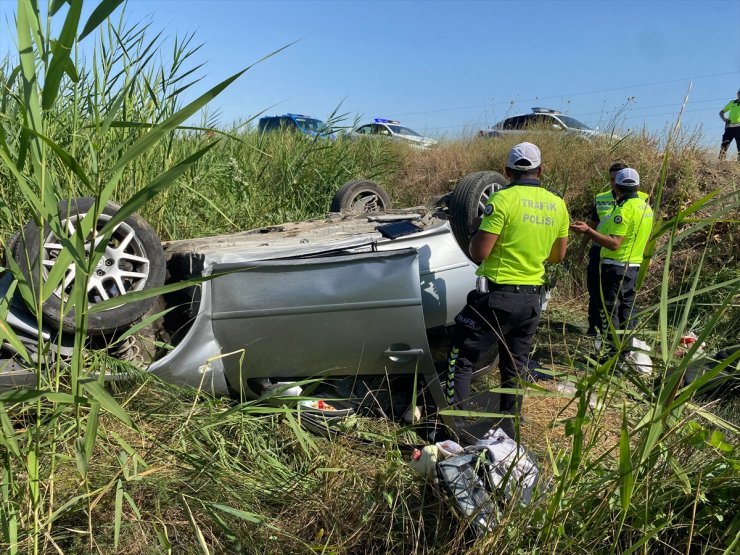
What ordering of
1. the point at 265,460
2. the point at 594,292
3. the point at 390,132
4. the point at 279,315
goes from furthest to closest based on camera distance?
1. the point at 390,132
2. the point at 594,292
3. the point at 279,315
4. the point at 265,460

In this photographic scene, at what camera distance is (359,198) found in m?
6.25

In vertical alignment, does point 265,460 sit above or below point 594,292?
below

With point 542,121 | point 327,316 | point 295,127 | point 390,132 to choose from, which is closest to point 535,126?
point 542,121

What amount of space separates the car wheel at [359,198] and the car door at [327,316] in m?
2.51

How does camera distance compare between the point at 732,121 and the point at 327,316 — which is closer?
the point at 327,316

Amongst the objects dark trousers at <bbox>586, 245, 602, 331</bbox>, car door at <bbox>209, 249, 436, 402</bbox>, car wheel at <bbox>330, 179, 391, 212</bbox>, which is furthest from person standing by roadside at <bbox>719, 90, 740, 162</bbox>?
car door at <bbox>209, 249, 436, 402</bbox>

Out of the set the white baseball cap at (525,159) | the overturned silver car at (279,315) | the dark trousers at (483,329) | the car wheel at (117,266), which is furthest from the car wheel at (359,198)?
the car wheel at (117,266)

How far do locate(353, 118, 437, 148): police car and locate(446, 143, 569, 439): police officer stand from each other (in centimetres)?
567

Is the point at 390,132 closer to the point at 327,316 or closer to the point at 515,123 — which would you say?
the point at 515,123

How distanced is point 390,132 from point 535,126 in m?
2.47

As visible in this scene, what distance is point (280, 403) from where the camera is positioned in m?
3.39

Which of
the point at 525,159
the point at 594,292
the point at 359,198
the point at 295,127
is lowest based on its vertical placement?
the point at 594,292

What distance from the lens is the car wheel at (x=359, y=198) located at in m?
6.04

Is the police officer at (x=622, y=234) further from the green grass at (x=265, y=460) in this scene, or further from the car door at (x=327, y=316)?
the green grass at (x=265, y=460)
